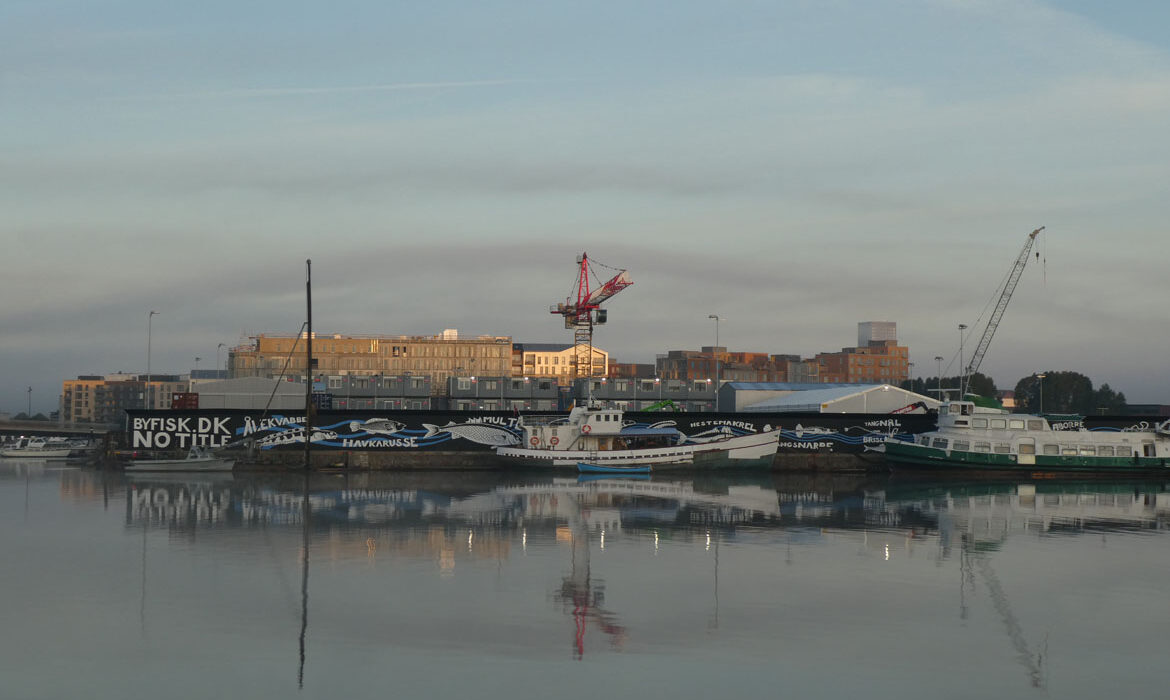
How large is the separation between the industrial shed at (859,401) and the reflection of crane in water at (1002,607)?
49.7 metres

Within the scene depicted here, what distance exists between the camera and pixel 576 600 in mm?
24062

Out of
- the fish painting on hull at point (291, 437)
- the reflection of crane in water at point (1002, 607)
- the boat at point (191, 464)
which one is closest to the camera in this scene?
the reflection of crane in water at point (1002, 607)

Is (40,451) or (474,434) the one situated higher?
(474,434)

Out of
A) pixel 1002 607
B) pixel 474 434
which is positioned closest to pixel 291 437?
pixel 474 434

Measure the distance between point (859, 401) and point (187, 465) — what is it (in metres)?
49.2

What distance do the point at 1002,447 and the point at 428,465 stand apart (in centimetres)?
3371

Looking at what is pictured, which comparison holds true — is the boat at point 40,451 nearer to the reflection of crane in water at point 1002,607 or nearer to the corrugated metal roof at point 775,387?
the corrugated metal roof at point 775,387

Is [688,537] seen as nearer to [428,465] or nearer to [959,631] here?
[959,631]

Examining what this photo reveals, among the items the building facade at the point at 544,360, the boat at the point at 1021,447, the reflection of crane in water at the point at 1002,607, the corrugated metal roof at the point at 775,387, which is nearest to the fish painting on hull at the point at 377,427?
the boat at the point at 1021,447

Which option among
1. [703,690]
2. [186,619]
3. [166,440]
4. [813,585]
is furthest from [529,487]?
[703,690]

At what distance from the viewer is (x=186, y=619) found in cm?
2195

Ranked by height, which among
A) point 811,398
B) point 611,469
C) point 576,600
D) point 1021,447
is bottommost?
point 611,469

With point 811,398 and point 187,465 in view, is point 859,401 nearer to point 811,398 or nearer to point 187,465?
point 811,398

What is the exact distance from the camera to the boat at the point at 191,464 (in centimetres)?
6259
